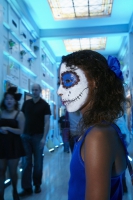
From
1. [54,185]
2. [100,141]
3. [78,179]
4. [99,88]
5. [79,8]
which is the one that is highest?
[79,8]

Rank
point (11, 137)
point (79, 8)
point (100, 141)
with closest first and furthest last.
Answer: point (100, 141) < point (11, 137) < point (79, 8)

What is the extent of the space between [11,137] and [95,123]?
92.2 inches

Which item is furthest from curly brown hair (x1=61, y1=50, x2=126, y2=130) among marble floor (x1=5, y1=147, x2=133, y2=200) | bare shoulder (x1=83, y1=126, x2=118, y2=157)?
marble floor (x1=5, y1=147, x2=133, y2=200)

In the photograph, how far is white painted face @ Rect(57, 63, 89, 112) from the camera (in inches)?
35.3

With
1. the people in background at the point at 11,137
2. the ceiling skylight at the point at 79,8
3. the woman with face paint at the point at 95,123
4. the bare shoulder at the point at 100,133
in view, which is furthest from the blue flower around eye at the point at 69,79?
the ceiling skylight at the point at 79,8

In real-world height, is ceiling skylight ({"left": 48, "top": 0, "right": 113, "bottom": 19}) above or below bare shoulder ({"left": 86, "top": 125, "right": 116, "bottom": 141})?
above

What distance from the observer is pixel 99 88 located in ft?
2.87

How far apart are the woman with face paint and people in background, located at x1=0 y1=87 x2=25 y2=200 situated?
211cm

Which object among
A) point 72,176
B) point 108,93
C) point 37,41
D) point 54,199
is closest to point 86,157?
point 72,176

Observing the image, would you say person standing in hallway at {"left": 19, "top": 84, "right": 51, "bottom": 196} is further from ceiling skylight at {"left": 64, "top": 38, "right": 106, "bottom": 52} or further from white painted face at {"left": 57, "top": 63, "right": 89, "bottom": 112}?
ceiling skylight at {"left": 64, "top": 38, "right": 106, "bottom": 52}

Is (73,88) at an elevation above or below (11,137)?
above

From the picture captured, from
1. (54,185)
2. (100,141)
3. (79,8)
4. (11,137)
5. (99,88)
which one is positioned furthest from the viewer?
(79,8)

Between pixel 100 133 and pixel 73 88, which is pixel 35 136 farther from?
pixel 100 133

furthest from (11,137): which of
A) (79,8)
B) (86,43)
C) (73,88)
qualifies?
(86,43)
